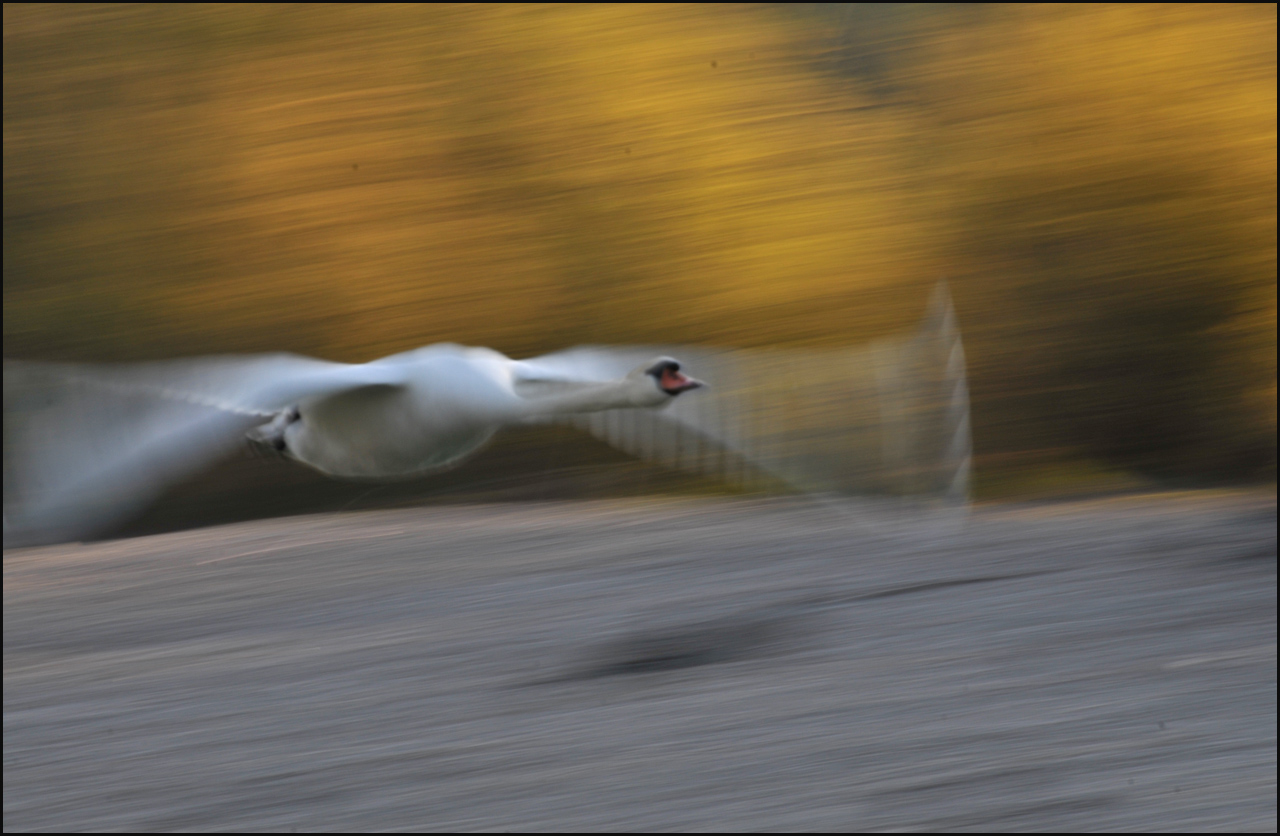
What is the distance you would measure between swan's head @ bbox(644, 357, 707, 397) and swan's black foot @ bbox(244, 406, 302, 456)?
1194mm

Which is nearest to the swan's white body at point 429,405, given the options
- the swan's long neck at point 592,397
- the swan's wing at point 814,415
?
the swan's long neck at point 592,397

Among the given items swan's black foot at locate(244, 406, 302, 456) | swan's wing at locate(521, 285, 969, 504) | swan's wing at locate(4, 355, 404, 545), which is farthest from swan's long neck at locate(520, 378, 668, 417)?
swan's black foot at locate(244, 406, 302, 456)

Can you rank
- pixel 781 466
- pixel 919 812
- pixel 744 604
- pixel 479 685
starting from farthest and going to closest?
pixel 744 604
pixel 479 685
pixel 781 466
pixel 919 812

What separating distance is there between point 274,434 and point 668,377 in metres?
1.35

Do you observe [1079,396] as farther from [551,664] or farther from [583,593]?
[551,664]

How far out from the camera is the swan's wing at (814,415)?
15.5 ft

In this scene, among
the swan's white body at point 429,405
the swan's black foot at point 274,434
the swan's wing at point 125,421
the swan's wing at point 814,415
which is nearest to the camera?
the swan's wing at point 125,421

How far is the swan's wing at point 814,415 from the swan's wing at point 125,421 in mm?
935

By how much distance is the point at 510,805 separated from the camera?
488cm


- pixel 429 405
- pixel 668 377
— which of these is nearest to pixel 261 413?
pixel 429 405

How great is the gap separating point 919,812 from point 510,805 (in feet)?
4.68

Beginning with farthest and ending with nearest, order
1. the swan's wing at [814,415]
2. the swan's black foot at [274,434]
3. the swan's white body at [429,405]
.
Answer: the swan's wing at [814,415]
the swan's black foot at [274,434]
the swan's white body at [429,405]

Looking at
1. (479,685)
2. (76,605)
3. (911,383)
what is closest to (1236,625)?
(911,383)

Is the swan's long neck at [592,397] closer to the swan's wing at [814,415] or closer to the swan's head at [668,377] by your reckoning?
the swan's head at [668,377]
